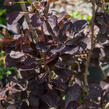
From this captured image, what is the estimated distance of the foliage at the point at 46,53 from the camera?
94 centimetres

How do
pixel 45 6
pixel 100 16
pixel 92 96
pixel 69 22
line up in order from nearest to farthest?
pixel 45 6 < pixel 69 22 < pixel 100 16 < pixel 92 96

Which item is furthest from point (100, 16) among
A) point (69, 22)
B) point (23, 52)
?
point (23, 52)

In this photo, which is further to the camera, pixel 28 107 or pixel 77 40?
pixel 28 107

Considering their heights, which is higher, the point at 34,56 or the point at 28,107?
the point at 34,56

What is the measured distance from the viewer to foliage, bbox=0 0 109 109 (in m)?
0.94

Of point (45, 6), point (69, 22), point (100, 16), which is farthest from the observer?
point (100, 16)

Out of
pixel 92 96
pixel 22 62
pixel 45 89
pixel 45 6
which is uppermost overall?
pixel 45 6

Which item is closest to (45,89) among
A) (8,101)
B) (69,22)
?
(8,101)

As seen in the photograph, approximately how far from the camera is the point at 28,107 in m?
1.19

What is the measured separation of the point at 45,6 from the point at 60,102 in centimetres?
54

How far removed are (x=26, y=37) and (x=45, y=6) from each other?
0.70 ft

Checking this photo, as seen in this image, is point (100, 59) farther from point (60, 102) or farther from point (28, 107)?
point (28, 107)

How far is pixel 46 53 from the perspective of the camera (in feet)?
3.27

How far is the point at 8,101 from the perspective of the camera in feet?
4.00
